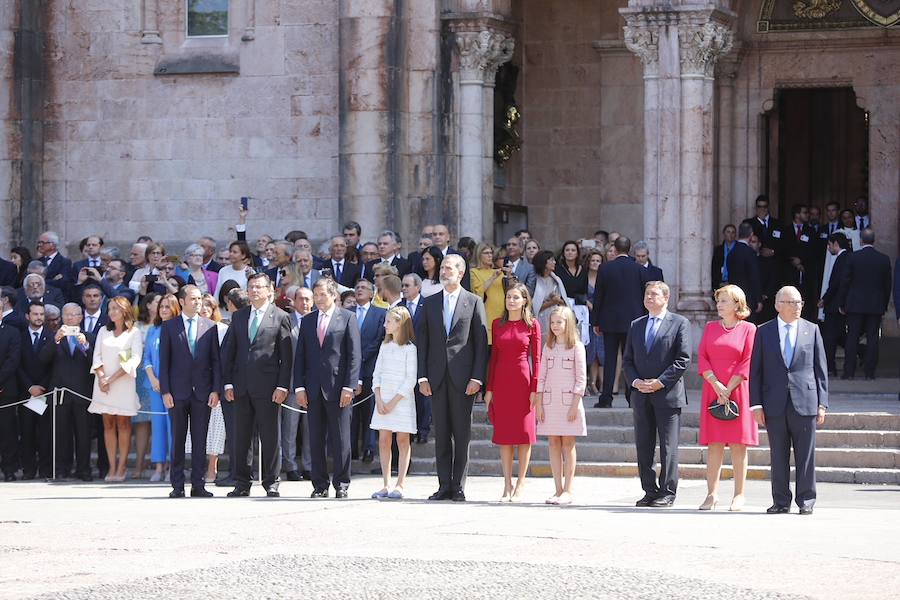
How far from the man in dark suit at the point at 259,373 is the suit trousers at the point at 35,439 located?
3.39 meters

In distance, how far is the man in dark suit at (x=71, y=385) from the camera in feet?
62.6

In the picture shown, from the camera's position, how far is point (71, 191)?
24.7 m

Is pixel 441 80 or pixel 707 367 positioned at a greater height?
pixel 441 80

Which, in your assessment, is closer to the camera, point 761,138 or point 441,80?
point 441,80

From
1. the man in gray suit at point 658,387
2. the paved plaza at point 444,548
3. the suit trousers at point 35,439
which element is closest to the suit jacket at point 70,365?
the suit trousers at point 35,439

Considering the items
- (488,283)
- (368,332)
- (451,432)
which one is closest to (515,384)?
(451,432)

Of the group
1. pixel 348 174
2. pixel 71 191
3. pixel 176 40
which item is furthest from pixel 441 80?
pixel 71 191

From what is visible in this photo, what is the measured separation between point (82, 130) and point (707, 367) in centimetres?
1193

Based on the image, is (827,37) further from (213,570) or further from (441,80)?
(213,570)

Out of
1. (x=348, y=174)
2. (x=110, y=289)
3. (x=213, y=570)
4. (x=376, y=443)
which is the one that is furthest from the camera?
(x=348, y=174)

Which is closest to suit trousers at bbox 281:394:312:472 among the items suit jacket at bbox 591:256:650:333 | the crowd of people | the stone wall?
the crowd of people

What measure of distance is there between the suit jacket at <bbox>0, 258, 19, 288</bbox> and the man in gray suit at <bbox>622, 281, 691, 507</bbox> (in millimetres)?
8715

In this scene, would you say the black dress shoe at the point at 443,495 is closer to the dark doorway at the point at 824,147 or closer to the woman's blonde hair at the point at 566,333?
the woman's blonde hair at the point at 566,333

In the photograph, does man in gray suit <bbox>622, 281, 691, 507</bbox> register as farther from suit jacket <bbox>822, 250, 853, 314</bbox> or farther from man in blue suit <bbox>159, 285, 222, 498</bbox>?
suit jacket <bbox>822, 250, 853, 314</bbox>
